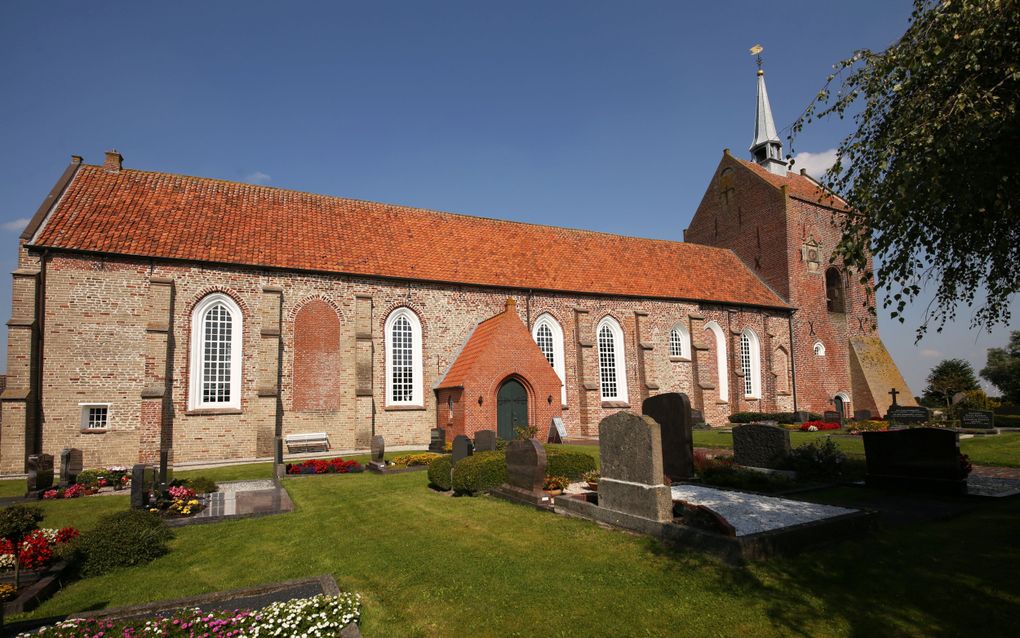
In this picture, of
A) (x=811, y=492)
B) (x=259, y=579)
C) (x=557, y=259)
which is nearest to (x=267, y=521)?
(x=259, y=579)

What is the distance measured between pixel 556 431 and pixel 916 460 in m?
13.5

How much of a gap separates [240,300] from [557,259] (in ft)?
48.6

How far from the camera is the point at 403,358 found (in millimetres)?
24328

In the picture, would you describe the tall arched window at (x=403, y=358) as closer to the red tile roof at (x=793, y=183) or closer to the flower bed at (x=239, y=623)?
the flower bed at (x=239, y=623)

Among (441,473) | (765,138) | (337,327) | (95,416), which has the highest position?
(765,138)

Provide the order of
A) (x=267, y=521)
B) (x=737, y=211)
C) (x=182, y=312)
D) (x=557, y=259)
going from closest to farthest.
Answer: (x=267, y=521)
(x=182, y=312)
(x=557, y=259)
(x=737, y=211)

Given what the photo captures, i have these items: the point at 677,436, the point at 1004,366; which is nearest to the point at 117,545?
the point at 677,436

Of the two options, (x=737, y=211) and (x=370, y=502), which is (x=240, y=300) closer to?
(x=370, y=502)

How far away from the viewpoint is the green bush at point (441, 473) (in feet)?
43.2

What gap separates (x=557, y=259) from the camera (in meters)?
29.5

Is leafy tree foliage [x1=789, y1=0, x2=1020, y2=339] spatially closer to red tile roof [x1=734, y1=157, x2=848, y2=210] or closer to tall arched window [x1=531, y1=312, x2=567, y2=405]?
tall arched window [x1=531, y1=312, x2=567, y2=405]

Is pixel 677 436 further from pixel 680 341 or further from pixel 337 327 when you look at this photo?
pixel 680 341

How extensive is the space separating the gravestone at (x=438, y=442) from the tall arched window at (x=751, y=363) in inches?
755

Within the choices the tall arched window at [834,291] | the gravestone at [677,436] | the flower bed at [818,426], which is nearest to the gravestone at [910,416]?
the flower bed at [818,426]
